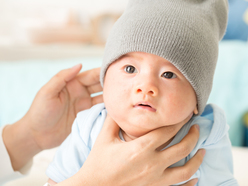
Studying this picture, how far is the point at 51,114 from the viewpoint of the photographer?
1064mm

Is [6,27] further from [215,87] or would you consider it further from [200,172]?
[200,172]

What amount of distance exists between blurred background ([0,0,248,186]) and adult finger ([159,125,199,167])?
23.3 inches

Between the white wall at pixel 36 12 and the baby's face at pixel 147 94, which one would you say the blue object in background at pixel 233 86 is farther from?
the white wall at pixel 36 12

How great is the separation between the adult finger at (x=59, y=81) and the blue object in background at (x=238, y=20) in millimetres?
1646

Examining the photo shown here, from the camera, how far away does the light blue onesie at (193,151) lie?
2.73 feet

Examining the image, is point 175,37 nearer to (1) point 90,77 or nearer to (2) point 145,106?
(2) point 145,106

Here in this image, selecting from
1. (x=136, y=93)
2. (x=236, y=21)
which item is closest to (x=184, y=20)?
(x=136, y=93)

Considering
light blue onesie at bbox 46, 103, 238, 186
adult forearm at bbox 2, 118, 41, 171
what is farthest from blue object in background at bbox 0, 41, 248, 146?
light blue onesie at bbox 46, 103, 238, 186

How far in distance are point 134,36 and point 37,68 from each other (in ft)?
4.05

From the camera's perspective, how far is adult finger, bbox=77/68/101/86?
1124 mm

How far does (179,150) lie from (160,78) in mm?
216

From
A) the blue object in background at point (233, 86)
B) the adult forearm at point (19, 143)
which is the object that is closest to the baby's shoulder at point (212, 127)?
the adult forearm at point (19, 143)

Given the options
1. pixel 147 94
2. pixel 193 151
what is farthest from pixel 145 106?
pixel 193 151

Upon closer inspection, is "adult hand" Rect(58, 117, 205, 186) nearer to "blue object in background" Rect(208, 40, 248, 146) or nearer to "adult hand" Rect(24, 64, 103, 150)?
"adult hand" Rect(24, 64, 103, 150)
